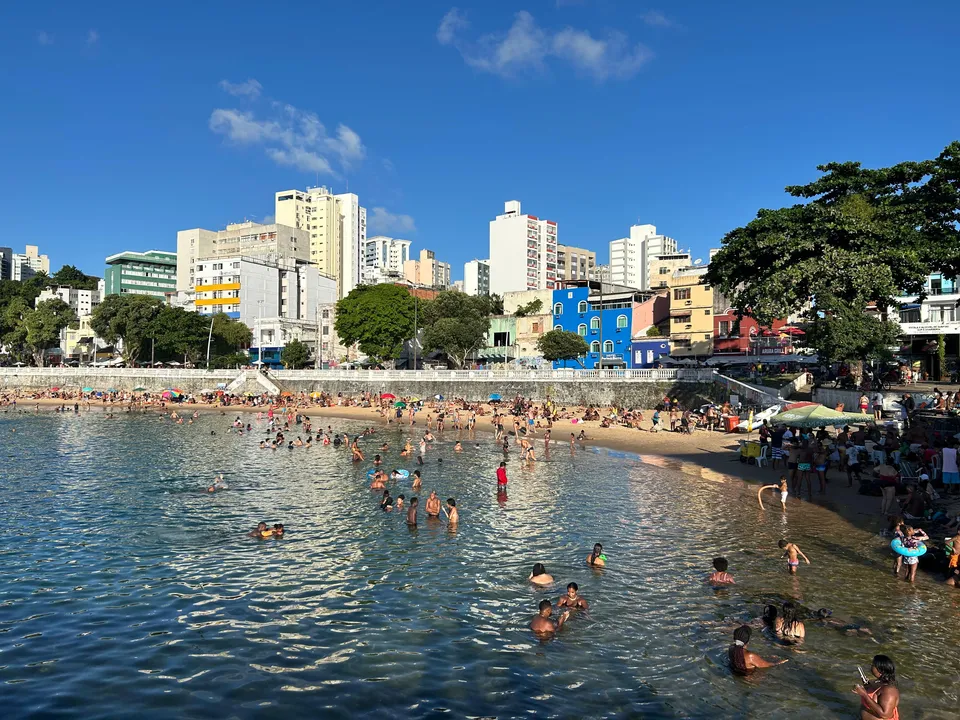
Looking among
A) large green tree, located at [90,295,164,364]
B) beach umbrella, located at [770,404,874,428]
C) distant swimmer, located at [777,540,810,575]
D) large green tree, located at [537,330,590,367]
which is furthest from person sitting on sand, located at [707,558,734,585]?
large green tree, located at [90,295,164,364]

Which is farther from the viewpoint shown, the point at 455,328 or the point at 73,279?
the point at 73,279

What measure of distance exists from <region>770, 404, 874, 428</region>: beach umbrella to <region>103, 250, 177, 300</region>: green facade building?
143 m

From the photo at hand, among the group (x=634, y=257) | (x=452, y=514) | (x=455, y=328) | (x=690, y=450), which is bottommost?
(x=452, y=514)

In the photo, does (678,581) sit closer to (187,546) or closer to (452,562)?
(452,562)

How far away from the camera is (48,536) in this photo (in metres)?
19.4

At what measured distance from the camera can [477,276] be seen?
161 meters

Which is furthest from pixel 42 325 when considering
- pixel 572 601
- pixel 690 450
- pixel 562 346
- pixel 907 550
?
pixel 907 550

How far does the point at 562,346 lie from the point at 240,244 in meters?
87.8

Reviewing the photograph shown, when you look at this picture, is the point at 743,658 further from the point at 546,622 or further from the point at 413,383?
the point at 413,383

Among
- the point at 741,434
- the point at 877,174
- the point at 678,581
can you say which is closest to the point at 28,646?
the point at 678,581

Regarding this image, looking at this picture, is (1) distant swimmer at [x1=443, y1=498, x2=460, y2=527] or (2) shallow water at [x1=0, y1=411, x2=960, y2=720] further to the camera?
(1) distant swimmer at [x1=443, y1=498, x2=460, y2=527]

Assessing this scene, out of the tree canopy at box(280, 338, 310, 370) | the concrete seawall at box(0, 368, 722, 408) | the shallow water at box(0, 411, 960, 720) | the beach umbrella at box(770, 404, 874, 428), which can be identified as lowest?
the shallow water at box(0, 411, 960, 720)

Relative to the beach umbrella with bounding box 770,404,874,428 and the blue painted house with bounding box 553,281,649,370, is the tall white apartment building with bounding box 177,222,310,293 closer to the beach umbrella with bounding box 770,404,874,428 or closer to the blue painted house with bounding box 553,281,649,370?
the blue painted house with bounding box 553,281,649,370

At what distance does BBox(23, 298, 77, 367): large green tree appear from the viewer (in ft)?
296
